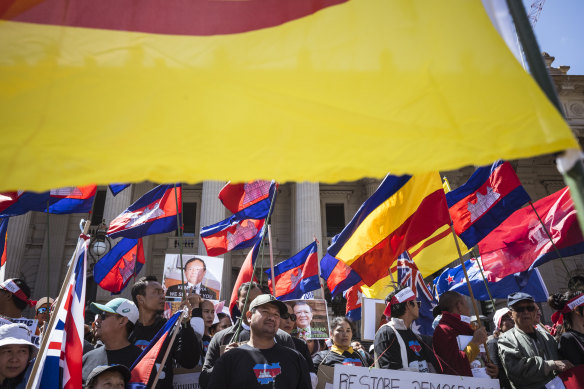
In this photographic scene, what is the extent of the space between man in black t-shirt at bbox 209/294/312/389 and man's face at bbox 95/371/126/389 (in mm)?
642

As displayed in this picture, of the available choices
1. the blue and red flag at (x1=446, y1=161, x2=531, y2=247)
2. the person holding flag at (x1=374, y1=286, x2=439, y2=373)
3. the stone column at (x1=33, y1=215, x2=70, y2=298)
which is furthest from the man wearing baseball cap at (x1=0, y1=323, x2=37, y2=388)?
the stone column at (x1=33, y1=215, x2=70, y2=298)

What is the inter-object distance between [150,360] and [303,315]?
11.4 ft

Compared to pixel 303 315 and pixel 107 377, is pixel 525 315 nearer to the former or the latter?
pixel 303 315

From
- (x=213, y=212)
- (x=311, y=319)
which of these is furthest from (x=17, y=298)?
(x=213, y=212)

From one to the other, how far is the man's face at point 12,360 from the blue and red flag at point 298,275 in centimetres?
534

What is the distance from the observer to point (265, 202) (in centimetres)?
759

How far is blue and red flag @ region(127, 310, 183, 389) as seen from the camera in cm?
322

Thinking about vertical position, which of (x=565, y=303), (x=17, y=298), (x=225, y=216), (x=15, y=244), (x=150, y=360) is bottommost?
(x=150, y=360)

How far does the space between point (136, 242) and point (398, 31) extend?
798 centimetres

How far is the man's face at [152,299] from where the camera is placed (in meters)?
4.25

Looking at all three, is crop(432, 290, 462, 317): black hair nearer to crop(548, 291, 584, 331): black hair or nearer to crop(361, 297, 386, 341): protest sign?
crop(548, 291, 584, 331): black hair

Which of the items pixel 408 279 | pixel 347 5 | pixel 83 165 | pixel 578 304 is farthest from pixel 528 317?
pixel 83 165

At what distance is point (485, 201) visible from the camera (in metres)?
6.04

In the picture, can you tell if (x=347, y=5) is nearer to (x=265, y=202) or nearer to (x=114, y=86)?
(x=114, y=86)
